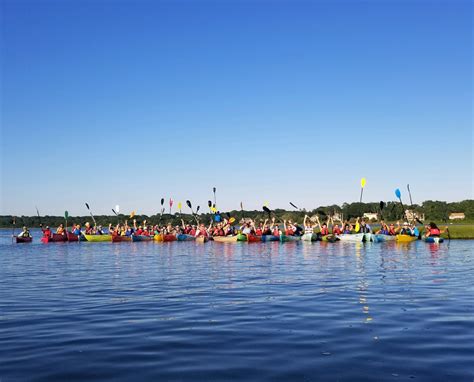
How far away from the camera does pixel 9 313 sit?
10.9 meters

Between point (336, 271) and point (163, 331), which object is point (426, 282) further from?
point (163, 331)

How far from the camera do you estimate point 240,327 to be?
920 cm

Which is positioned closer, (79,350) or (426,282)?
(79,350)

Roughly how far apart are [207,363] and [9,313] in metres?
5.85

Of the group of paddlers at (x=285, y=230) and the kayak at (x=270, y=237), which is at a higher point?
the group of paddlers at (x=285, y=230)

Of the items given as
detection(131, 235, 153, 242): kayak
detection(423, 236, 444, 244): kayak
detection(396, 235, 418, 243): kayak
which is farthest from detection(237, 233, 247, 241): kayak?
detection(423, 236, 444, 244): kayak

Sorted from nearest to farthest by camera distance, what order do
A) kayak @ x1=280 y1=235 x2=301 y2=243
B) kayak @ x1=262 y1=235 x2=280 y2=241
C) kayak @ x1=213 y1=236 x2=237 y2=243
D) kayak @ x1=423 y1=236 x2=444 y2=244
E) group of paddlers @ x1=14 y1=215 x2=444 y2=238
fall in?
kayak @ x1=423 y1=236 x2=444 y2=244, group of paddlers @ x1=14 y1=215 x2=444 y2=238, kayak @ x1=280 y1=235 x2=301 y2=243, kayak @ x1=262 y1=235 x2=280 y2=241, kayak @ x1=213 y1=236 x2=237 y2=243

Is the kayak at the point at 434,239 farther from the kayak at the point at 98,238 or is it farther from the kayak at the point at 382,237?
the kayak at the point at 98,238

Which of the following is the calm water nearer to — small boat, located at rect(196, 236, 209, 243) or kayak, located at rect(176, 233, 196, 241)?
small boat, located at rect(196, 236, 209, 243)

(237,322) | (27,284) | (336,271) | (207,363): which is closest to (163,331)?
(237,322)

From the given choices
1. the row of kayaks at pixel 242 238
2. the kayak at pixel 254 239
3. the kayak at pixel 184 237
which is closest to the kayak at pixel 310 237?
the row of kayaks at pixel 242 238

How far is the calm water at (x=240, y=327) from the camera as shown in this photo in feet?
21.9

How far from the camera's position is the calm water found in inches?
262

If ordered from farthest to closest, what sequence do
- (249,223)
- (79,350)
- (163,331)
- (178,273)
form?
Answer: (249,223)
(178,273)
(163,331)
(79,350)
